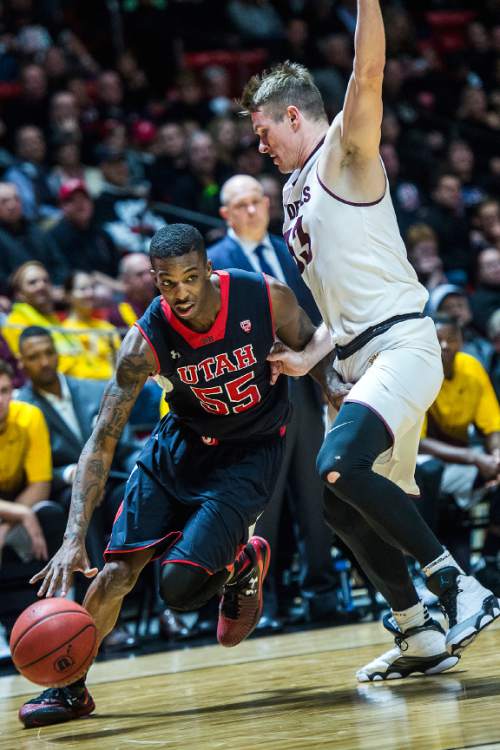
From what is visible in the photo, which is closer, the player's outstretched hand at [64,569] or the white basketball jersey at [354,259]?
the player's outstretched hand at [64,569]

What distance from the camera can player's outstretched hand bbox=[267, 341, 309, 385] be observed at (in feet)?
13.8

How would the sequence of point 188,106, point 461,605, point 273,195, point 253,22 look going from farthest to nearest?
point 253,22 < point 188,106 < point 273,195 < point 461,605

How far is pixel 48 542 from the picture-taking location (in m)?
6.09

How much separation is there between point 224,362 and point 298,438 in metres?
2.03

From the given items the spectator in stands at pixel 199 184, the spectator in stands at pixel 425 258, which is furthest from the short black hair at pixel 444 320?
the spectator in stands at pixel 199 184

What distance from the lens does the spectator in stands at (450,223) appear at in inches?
424

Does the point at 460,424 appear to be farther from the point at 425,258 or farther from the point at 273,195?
the point at 273,195

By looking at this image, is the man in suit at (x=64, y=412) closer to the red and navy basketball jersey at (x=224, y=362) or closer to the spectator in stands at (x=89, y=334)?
the spectator in stands at (x=89, y=334)

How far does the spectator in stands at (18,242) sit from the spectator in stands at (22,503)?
229cm

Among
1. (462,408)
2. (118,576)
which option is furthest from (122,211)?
(118,576)

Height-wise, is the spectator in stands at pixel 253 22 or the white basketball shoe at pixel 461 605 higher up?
the spectator in stands at pixel 253 22

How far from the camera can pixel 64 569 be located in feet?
11.6

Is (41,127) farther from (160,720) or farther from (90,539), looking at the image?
(160,720)

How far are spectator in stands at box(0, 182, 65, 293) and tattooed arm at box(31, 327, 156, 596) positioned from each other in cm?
450
